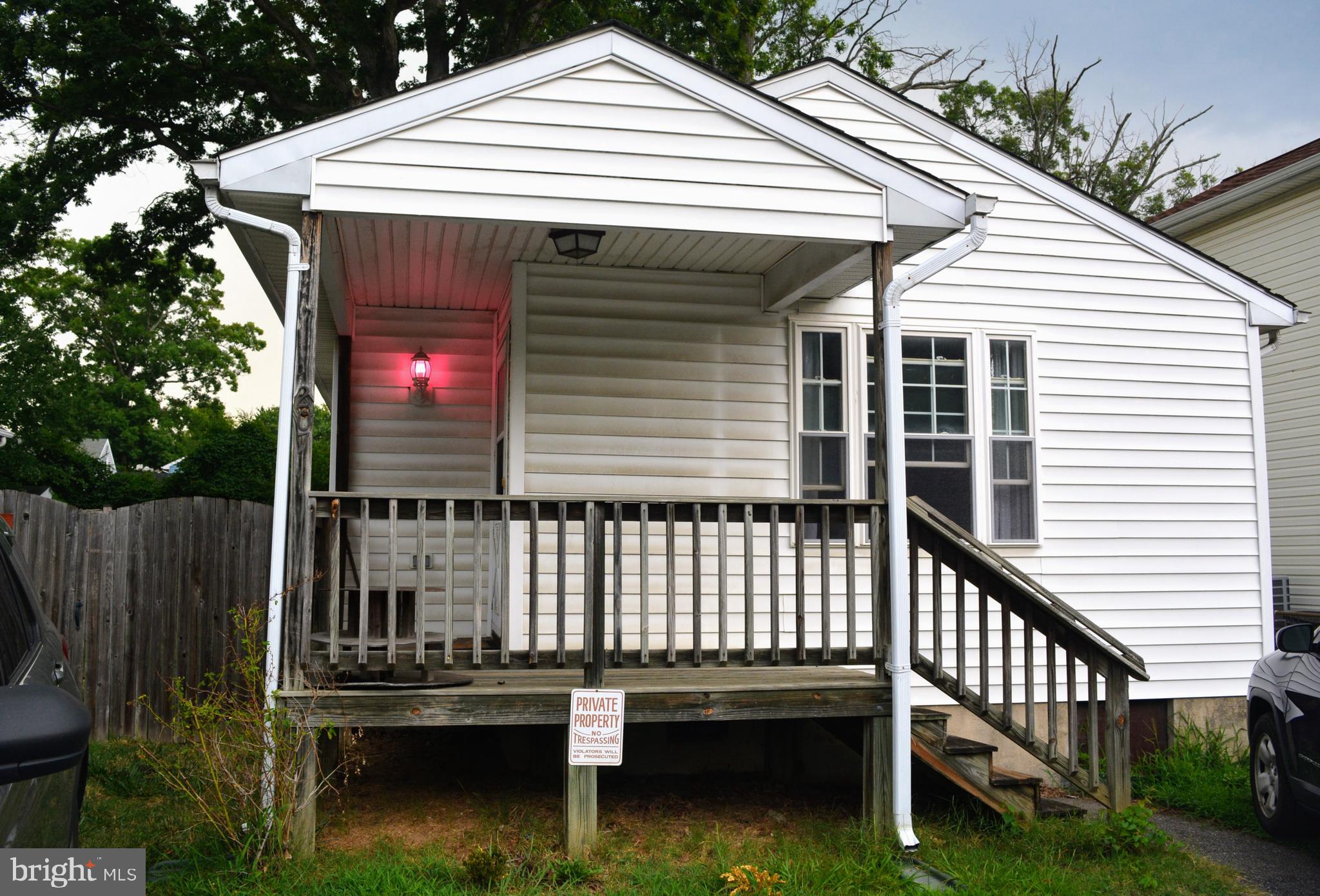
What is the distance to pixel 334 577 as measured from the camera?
17.8ft

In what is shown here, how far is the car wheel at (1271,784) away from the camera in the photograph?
6230 mm

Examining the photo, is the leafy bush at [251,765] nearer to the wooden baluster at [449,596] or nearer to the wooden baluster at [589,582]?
the wooden baluster at [449,596]

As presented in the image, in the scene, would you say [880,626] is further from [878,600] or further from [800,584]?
[800,584]

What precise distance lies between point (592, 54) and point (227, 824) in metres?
4.36

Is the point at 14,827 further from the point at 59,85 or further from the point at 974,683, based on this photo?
the point at 59,85

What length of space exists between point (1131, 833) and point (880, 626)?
5.80ft


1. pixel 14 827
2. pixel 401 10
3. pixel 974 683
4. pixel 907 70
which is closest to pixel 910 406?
pixel 974 683

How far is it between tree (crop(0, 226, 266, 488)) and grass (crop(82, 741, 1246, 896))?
22.9 m

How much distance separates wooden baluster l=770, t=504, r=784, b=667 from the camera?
5.97 metres

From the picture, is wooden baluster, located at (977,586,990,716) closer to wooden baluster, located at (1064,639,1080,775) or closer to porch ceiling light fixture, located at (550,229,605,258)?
wooden baluster, located at (1064,639,1080,775)

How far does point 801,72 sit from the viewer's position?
27.7 feet

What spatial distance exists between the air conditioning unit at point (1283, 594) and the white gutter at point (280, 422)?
12.7 metres

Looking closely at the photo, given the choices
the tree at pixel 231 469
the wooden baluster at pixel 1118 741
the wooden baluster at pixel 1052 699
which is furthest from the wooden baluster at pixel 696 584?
the tree at pixel 231 469

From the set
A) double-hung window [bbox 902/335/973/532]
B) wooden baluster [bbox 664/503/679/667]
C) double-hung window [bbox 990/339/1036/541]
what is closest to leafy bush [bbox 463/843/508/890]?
wooden baluster [bbox 664/503/679/667]
